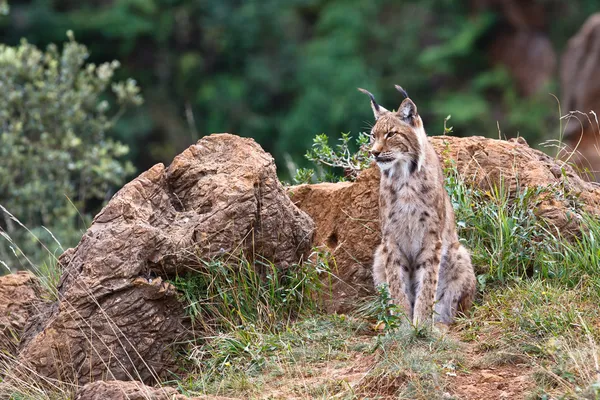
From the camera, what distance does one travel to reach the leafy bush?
12.1 metres

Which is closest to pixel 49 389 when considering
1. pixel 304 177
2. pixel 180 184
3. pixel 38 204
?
pixel 180 184

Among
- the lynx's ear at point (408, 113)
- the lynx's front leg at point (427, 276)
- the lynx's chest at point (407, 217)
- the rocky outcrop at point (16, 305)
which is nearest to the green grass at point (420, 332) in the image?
the rocky outcrop at point (16, 305)

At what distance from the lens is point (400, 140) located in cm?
672

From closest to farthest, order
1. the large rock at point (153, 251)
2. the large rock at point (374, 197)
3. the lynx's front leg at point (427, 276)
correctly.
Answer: the large rock at point (153, 251), the lynx's front leg at point (427, 276), the large rock at point (374, 197)

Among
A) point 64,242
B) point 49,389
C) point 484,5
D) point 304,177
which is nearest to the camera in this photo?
point 49,389

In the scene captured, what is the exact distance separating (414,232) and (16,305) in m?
2.84

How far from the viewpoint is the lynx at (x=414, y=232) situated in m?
6.66

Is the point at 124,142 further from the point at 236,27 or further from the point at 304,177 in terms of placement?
the point at 304,177

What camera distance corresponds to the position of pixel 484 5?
953 inches

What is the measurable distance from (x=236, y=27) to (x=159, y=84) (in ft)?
8.19

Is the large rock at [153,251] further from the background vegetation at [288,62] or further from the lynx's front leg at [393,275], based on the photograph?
the background vegetation at [288,62]

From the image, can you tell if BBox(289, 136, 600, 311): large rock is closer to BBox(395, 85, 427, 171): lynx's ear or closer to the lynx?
the lynx

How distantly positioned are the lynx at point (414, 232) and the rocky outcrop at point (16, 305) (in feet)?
8.02

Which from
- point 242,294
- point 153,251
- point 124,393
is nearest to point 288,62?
point 242,294
